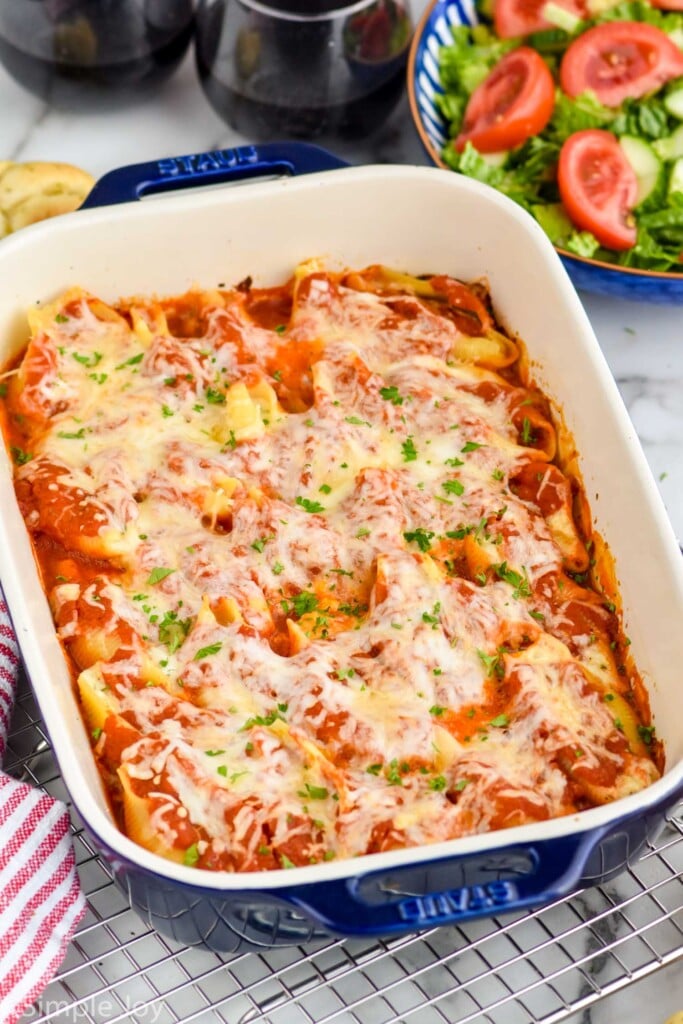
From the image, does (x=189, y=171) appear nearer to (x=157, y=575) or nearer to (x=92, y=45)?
(x=92, y=45)

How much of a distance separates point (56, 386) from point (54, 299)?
27cm

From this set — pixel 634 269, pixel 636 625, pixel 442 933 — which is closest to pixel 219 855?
pixel 442 933

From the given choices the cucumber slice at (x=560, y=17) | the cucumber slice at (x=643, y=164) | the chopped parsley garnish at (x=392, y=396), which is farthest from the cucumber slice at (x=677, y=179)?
the chopped parsley garnish at (x=392, y=396)

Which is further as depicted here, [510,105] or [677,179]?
[510,105]

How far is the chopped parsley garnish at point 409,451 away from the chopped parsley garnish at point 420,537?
0.19 meters

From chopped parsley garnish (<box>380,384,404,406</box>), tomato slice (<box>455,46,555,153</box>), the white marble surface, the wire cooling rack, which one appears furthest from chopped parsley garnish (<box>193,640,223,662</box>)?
tomato slice (<box>455,46,555,153</box>)

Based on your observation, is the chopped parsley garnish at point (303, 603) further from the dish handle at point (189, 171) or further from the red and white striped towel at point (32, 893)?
the dish handle at point (189, 171)

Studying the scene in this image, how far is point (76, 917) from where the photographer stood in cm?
246

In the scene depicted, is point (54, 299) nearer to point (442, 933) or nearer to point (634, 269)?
point (634, 269)

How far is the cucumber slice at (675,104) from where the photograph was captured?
3.78 meters

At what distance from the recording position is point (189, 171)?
3.15m

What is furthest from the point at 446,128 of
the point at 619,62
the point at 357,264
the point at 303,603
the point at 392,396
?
the point at 303,603

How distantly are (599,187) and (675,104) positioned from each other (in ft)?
1.32

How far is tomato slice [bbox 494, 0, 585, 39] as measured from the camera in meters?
3.97
